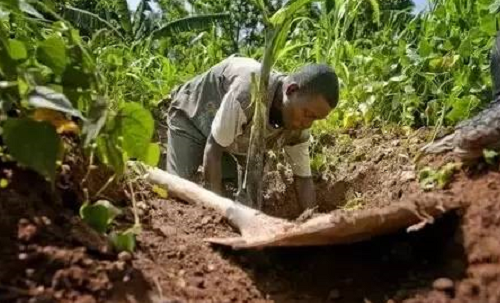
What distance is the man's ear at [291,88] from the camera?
3.06 m

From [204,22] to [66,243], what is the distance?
638cm

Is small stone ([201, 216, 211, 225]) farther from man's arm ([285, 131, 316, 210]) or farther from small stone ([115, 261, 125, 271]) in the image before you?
man's arm ([285, 131, 316, 210])

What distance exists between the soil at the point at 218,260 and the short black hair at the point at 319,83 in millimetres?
1030

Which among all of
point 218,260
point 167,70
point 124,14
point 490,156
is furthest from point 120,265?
point 124,14

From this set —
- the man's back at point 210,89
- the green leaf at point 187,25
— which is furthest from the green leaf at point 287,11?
the green leaf at point 187,25

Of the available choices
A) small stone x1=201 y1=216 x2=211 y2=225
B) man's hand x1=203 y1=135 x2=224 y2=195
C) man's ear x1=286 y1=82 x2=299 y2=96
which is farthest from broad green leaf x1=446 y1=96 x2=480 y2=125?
small stone x1=201 y1=216 x2=211 y2=225

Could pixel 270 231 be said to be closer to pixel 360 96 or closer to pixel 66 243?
pixel 66 243

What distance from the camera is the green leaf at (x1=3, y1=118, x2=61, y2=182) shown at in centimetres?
130

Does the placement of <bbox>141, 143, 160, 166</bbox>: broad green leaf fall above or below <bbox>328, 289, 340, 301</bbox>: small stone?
above

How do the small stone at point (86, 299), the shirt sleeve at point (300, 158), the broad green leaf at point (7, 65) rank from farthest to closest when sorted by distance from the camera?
1. the shirt sleeve at point (300, 158)
2. the broad green leaf at point (7, 65)
3. the small stone at point (86, 299)

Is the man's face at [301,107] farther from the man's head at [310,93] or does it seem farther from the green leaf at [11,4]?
the green leaf at [11,4]

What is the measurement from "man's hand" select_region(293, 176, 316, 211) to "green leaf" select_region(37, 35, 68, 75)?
2107 mm

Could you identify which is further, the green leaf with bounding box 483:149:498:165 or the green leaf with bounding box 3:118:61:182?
the green leaf with bounding box 483:149:498:165

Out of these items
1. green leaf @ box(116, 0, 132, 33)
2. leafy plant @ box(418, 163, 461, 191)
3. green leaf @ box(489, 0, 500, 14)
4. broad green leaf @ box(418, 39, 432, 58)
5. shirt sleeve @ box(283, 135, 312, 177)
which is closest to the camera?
leafy plant @ box(418, 163, 461, 191)
